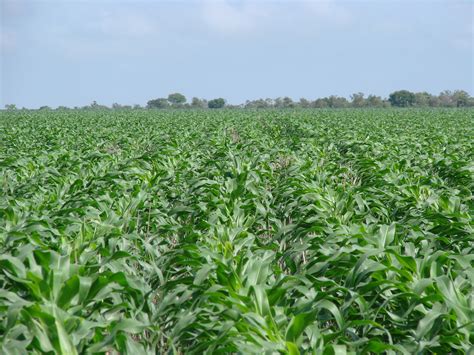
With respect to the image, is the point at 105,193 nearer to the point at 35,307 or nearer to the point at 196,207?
the point at 196,207

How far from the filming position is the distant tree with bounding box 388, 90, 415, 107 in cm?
→ 10556

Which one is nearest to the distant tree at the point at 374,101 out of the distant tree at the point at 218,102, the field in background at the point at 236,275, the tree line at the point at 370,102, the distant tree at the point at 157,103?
the tree line at the point at 370,102

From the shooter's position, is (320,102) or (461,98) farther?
(320,102)

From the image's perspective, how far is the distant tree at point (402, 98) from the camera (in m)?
106

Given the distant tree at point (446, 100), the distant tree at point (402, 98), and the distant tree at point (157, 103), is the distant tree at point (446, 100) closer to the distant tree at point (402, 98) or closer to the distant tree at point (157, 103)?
the distant tree at point (402, 98)

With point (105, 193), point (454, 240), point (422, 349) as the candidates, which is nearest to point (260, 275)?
point (422, 349)

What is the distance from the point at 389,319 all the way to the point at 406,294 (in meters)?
0.22

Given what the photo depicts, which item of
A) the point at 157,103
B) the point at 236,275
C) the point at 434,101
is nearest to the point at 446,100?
the point at 434,101

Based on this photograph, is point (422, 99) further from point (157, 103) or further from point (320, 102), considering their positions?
point (157, 103)

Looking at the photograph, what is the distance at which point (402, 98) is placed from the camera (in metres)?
106

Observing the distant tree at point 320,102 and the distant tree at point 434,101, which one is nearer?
the distant tree at point 434,101

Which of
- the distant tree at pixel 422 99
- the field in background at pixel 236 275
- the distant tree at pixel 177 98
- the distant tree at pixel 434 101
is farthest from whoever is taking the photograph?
the distant tree at pixel 177 98

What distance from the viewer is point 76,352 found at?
225 cm

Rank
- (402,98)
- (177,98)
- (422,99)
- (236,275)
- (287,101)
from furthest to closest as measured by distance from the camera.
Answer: (177,98)
(287,101)
(402,98)
(422,99)
(236,275)
